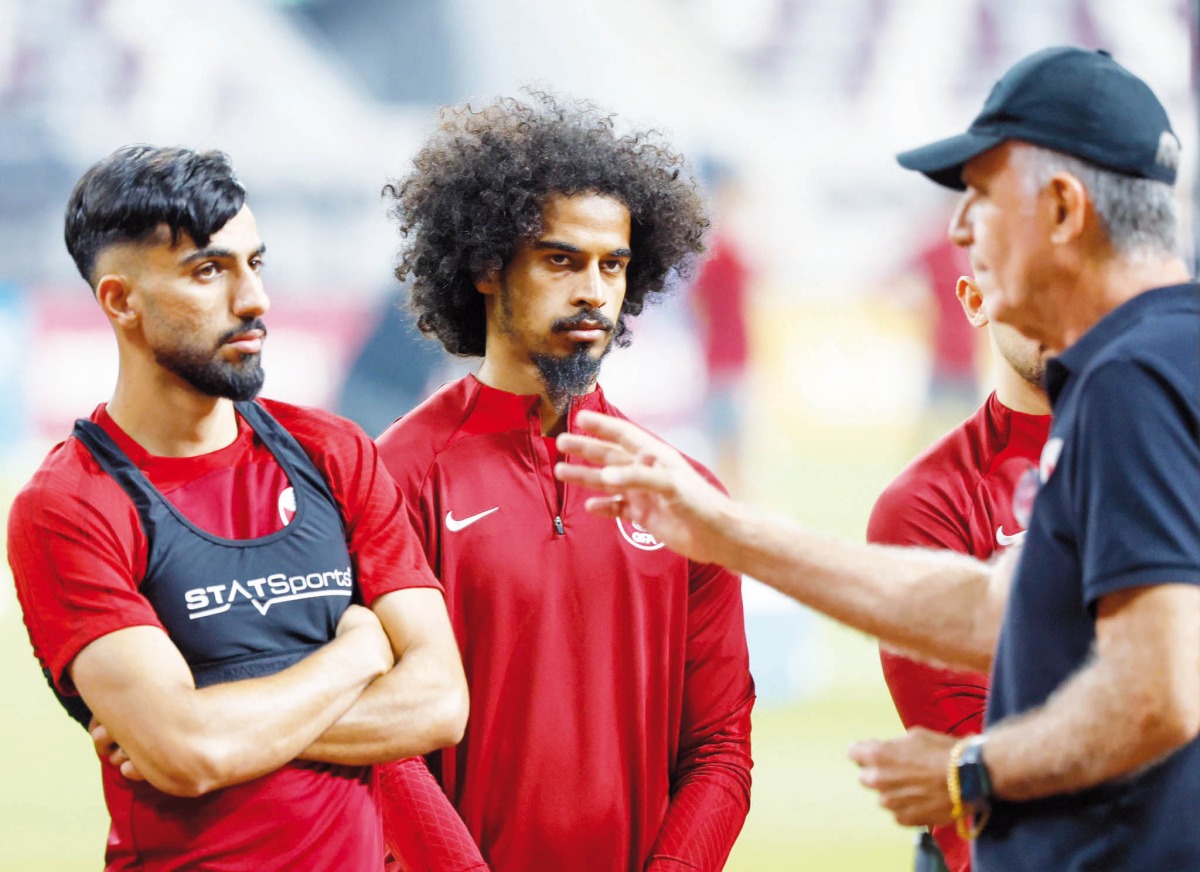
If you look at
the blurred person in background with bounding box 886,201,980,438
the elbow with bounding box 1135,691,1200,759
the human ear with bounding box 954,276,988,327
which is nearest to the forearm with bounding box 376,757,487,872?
the elbow with bounding box 1135,691,1200,759

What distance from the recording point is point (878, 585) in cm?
233

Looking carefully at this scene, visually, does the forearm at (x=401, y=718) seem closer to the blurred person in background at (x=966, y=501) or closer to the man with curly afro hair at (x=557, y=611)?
the man with curly afro hair at (x=557, y=611)

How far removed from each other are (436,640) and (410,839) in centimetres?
40

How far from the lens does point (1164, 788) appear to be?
1907mm

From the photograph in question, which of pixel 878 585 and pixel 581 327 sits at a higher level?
pixel 581 327

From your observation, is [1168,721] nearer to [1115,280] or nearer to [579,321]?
[1115,280]

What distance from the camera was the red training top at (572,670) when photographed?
9.88 ft

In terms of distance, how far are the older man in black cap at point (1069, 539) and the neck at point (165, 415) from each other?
833mm

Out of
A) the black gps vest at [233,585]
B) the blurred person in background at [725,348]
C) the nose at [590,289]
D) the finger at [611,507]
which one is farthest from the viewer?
the blurred person in background at [725,348]

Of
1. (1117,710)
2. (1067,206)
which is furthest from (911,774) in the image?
(1067,206)

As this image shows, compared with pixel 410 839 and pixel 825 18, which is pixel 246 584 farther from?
pixel 825 18

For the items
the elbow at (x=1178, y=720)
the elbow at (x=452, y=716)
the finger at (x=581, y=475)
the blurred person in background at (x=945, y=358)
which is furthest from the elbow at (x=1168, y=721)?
the blurred person in background at (x=945, y=358)

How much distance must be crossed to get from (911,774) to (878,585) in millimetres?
347

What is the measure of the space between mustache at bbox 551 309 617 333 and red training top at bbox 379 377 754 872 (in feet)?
0.79
